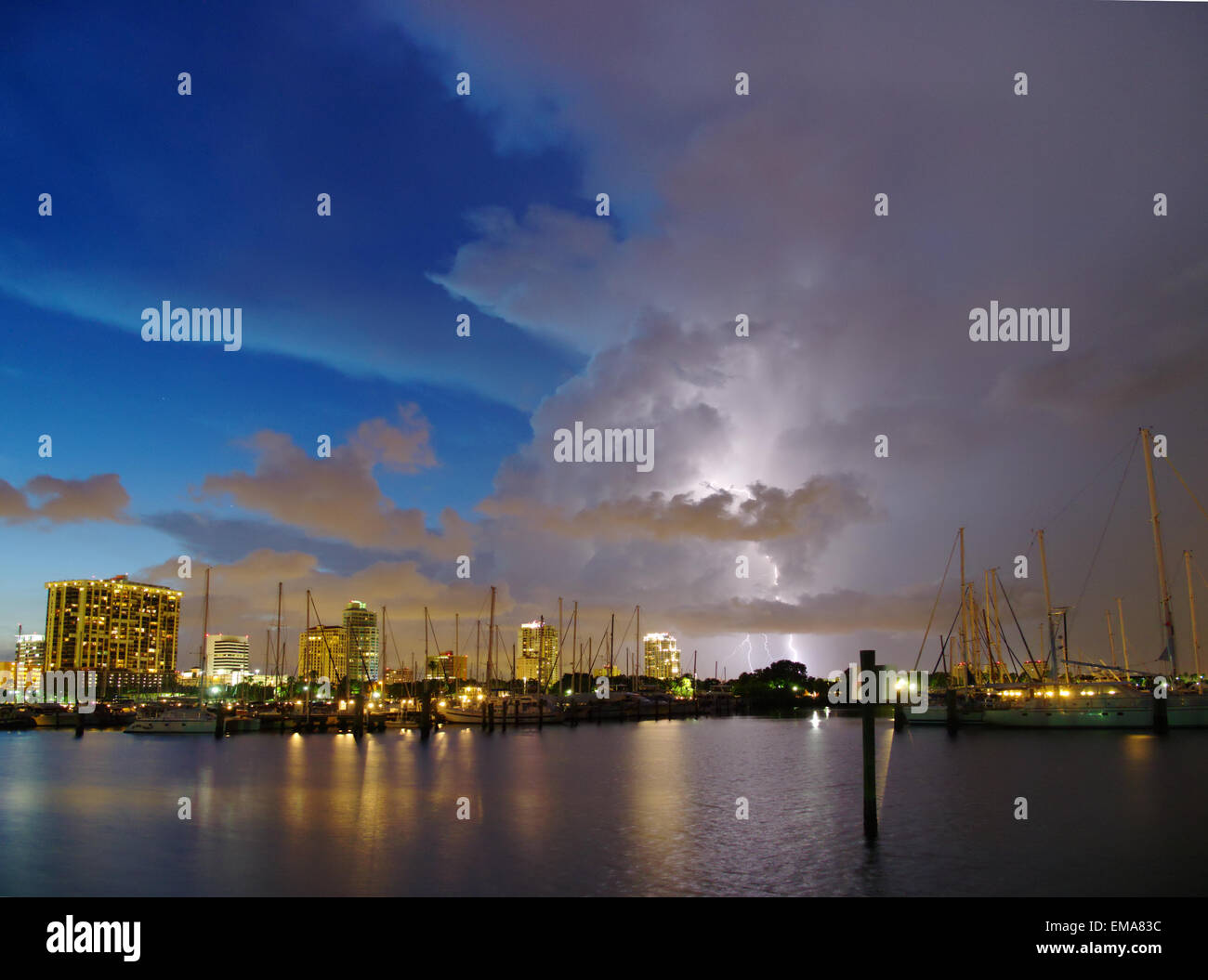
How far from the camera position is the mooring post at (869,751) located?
2497 cm

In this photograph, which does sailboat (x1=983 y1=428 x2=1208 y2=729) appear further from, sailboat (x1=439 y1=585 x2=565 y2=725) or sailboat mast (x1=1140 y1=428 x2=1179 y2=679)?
sailboat (x1=439 y1=585 x2=565 y2=725)

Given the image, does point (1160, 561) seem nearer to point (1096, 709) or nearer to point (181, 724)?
point (1096, 709)

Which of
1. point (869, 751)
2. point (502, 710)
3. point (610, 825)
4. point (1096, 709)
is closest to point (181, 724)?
point (502, 710)

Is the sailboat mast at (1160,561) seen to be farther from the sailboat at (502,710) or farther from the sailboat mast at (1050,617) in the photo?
the sailboat at (502,710)

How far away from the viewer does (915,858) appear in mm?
26000

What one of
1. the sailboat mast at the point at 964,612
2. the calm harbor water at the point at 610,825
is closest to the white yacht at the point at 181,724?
the calm harbor water at the point at 610,825

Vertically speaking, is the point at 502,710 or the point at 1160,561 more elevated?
the point at 1160,561

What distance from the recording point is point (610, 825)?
32.4 m

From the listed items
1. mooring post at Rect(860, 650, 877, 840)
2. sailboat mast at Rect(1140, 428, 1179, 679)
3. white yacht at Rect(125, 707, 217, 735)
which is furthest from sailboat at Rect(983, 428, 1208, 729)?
white yacht at Rect(125, 707, 217, 735)

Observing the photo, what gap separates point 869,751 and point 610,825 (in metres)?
10.5

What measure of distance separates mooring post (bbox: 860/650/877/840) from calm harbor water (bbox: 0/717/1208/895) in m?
0.85

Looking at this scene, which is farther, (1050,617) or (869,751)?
(1050,617)
